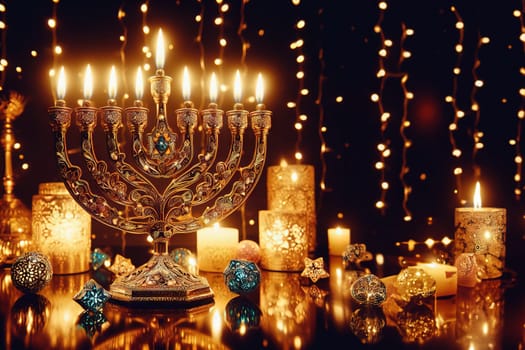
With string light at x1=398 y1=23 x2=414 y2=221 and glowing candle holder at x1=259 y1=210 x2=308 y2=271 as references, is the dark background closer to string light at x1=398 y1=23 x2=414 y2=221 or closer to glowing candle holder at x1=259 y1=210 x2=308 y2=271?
string light at x1=398 y1=23 x2=414 y2=221

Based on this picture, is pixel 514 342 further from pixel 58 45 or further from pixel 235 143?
pixel 58 45

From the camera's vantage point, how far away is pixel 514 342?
692 millimetres

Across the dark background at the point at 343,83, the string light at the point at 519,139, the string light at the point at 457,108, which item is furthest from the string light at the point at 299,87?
the string light at the point at 519,139

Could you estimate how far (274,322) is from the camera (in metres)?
0.80

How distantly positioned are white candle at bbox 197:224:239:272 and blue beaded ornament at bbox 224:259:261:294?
0.24 m

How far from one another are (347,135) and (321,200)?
0.76 ft

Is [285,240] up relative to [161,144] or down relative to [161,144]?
down

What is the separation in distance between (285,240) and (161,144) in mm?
420

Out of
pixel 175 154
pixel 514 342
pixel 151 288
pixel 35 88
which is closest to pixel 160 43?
pixel 175 154

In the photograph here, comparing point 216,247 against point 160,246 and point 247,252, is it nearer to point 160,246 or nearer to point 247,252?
point 247,252

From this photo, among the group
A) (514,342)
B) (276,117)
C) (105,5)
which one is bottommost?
(514,342)

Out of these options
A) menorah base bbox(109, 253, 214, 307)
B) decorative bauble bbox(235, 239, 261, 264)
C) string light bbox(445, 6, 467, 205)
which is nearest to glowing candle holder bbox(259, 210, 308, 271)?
decorative bauble bbox(235, 239, 261, 264)

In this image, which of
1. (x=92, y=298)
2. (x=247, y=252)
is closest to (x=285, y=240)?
(x=247, y=252)

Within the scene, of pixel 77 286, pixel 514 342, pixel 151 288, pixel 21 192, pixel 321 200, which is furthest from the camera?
pixel 321 200
